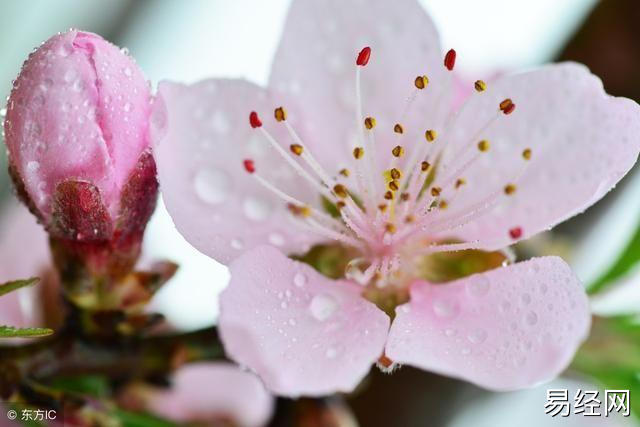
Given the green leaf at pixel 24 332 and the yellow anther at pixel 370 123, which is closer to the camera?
the green leaf at pixel 24 332

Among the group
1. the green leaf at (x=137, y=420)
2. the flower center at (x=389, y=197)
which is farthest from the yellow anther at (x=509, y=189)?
the green leaf at (x=137, y=420)

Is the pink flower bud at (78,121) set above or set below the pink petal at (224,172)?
above

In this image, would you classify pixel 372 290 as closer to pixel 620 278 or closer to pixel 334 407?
pixel 334 407

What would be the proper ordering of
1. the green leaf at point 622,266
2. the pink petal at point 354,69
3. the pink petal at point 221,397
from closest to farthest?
the pink petal at point 354,69, the green leaf at point 622,266, the pink petal at point 221,397

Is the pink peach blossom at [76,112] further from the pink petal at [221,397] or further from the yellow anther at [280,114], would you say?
the pink petal at [221,397]

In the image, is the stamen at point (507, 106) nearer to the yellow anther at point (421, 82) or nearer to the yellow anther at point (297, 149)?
the yellow anther at point (421, 82)

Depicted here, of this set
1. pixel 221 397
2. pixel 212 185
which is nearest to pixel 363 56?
pixel 212 185

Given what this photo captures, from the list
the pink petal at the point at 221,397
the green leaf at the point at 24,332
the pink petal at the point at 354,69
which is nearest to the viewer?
the green leaf at the point at 24,332

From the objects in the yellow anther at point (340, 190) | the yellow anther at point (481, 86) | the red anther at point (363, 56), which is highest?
the red anther at point (363, 56)

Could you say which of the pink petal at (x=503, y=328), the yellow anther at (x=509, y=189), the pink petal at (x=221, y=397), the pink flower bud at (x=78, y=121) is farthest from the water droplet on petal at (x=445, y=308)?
the pink petal at (x=221, y=397)
